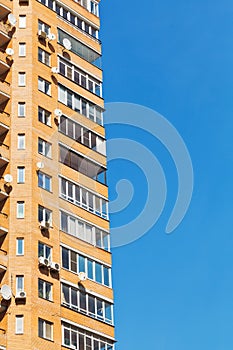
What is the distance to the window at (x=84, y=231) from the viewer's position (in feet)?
154

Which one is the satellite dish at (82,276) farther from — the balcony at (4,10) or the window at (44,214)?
the balcony at (4,10)

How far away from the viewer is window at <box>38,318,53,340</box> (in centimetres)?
4247

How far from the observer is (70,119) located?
5028cm

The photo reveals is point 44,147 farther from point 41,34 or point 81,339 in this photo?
point 81,339

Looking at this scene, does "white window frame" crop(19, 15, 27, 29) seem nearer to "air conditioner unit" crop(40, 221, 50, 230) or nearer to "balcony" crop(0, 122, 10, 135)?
"balcony" crop(0, 122, 10, 135)

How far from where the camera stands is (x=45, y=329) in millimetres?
42812

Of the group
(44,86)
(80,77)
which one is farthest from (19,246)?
(80,77)

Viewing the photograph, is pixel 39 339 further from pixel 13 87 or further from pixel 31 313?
pixel 13 87

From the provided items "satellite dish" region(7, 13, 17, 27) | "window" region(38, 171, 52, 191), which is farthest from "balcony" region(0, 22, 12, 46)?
"window" region(38, 171, 52, 191)

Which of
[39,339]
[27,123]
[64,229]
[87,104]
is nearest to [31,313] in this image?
[39,339]

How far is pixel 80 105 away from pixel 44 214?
350 inches

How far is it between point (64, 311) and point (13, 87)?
13720 mm

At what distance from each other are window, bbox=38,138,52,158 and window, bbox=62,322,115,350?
32.8ft

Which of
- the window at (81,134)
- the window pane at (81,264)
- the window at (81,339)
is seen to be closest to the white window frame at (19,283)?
the window at (81,339)
